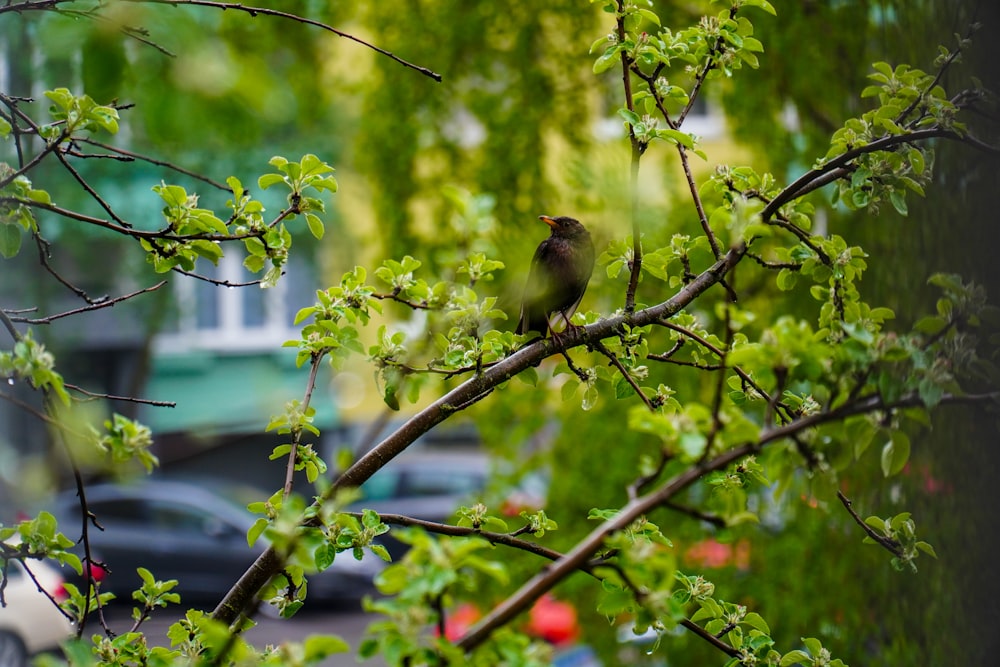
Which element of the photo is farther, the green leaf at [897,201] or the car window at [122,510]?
the car window at [122,510]

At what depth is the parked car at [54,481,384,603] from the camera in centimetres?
796

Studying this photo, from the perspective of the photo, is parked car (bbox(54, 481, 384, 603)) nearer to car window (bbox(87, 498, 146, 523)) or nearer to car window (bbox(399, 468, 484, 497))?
car window (bbox(87, 498, 146, 523))

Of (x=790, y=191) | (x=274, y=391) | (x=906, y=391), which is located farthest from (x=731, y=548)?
(x=274, y=391)

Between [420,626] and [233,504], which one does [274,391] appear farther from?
[233,504]

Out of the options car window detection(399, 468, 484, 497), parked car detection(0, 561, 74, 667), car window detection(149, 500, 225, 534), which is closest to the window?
car window detection(399, 468, 484, 497)

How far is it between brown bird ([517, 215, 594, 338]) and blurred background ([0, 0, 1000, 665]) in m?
0.13

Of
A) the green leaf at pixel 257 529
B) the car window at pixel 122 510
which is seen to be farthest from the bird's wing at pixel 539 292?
the car window at pixel 122 510

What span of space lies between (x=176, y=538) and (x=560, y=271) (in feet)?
21.5

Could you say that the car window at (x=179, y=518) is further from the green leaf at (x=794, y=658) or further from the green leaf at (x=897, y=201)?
the green leaf at (x=897, y=201)

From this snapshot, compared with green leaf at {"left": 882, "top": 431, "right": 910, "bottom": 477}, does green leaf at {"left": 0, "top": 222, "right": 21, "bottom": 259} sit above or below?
above

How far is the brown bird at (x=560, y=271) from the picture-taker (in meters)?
2.24

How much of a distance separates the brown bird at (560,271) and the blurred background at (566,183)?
13 centimetres

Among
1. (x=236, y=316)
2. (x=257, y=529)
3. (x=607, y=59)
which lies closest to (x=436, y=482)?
(x=236, y=316)

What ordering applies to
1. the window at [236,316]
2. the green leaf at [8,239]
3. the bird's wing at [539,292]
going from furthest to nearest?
1. the window at [236,316]
2. the bird's wing at [539,292]
3. the green leaf at [8,239]
